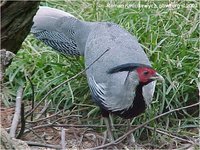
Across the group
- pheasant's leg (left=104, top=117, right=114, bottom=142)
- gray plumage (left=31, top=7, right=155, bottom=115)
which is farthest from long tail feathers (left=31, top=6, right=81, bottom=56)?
pheasant's leg (left=104, top=117, right=114, bottom=142)

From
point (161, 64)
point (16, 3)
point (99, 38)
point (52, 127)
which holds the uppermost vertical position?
point (16, 3)

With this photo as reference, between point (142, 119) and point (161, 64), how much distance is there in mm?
376

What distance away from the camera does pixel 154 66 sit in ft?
12.7

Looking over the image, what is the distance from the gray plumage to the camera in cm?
331

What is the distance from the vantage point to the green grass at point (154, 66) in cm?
377

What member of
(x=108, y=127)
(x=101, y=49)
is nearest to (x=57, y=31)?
(x=101, y=49)

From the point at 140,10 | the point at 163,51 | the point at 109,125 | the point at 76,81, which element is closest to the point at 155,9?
the point at 140,10

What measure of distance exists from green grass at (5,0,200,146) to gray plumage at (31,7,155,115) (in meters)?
0.18

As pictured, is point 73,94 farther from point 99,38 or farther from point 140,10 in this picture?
point 140,10

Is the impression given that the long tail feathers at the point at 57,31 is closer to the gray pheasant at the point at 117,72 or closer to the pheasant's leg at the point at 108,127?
the gray pheasant at the point at 117,72

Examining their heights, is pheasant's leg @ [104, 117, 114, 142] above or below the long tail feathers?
below

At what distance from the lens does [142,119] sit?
373 cm

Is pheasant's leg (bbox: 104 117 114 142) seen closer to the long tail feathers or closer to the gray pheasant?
the gray pheasant

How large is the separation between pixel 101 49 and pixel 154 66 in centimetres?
51
